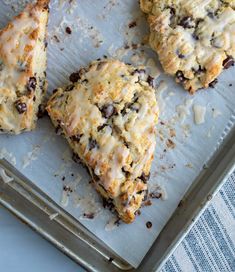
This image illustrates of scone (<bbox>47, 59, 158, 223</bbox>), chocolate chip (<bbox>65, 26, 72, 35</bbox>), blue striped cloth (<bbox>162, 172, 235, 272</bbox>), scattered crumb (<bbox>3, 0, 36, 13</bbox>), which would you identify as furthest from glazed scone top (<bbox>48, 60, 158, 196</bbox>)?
blue striped cloth (<bbox>162, 172, 235, 272</bbox>)

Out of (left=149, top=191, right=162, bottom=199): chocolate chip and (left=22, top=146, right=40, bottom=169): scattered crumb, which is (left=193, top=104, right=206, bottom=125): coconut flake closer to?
(left=149, top=191, right=162, bottom=199): chocolate chip

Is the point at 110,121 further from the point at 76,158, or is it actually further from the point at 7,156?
the point at 7,156

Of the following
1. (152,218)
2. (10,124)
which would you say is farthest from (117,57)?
(152,218)

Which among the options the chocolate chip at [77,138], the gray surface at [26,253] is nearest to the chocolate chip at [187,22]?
the chocolate chip at [77,138]

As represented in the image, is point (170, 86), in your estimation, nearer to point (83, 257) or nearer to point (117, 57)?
point (117, 57)

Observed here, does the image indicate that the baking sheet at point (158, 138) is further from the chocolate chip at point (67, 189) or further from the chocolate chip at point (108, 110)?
the chocolate chip at point (108, 110)

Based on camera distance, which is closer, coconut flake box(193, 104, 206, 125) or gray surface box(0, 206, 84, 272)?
coconut flake box(193, 104, 206, 125)
